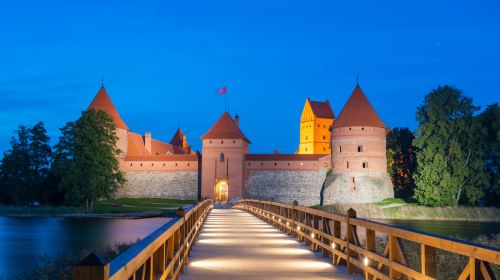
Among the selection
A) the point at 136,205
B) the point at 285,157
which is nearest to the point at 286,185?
the point at 285,157

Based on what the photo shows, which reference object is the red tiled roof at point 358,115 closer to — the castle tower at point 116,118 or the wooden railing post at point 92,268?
the castle tower at point 116,118

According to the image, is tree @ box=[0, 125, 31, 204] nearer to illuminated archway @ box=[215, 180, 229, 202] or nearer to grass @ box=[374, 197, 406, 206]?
illuminated archway @ box=[215, 180, 229, 202]

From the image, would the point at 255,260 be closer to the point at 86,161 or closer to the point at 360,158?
the point at 86,161

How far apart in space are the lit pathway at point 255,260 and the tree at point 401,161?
4293 centimetres

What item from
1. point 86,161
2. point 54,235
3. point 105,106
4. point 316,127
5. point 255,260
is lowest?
point 54,235

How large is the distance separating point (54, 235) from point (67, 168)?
1380 centimetres

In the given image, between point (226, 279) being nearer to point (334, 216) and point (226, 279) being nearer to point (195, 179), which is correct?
point (334, 216)

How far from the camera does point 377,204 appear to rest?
1781 inches

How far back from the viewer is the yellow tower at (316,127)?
274ft

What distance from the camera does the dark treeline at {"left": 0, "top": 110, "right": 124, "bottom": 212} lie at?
4072cm

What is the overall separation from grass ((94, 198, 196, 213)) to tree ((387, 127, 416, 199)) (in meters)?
19.2

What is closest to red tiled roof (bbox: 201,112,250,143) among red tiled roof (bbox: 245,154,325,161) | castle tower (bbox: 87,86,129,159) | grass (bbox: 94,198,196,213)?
red tiled roof (bbox: 245,154,325,161)

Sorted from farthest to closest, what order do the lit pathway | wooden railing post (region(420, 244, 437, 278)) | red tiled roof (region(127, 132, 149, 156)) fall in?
red tiled roof (region(127, 132, 149, 156)) < the lit pathway < wooden railing post (region(420, 244, 437, 278))

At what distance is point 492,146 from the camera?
40.4 m
